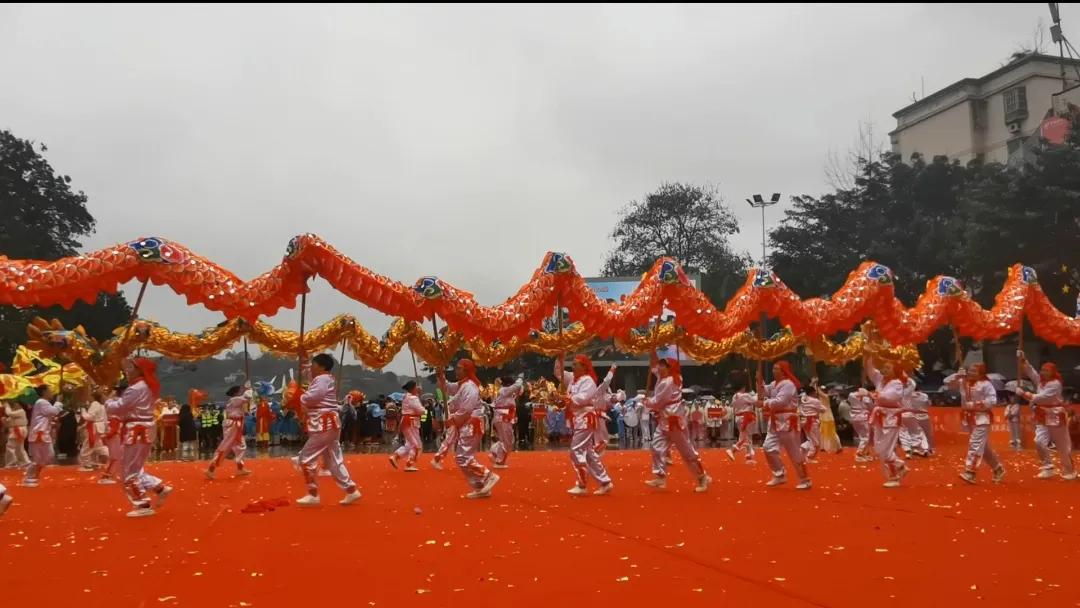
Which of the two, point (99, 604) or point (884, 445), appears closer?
point (99, 604)

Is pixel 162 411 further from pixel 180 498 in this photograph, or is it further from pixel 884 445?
pixel 884 445

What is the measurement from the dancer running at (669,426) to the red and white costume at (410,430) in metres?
4.03

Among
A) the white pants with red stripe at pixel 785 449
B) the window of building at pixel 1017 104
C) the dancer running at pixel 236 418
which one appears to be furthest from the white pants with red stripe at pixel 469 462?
the window of building at pixel 1017 104

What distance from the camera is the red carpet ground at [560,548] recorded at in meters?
4.29

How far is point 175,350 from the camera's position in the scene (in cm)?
1367

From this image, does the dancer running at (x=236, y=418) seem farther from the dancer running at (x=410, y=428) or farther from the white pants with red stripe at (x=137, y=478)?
the white pants with red stripe at (x=137, y=478)

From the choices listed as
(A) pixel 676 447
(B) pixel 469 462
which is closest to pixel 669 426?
(A) pixel 676 447

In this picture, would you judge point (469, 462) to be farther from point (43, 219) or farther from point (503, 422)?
point (43, 219)

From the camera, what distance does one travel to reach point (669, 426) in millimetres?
8977

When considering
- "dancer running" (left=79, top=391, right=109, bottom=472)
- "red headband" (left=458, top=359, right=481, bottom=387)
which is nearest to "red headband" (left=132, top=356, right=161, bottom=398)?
"red headband" (left=458, top=359, right=481, bottom=387)

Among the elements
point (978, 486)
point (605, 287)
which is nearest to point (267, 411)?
point (605, 287)

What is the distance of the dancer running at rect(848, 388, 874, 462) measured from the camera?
13.4m

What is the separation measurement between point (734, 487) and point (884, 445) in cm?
185

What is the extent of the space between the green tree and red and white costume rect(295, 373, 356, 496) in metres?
18.5
